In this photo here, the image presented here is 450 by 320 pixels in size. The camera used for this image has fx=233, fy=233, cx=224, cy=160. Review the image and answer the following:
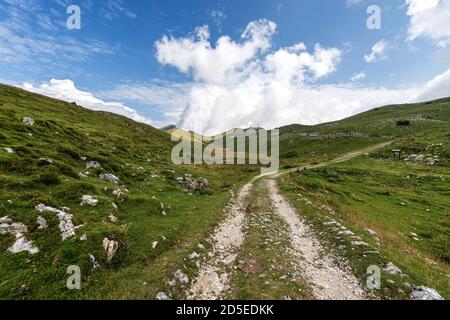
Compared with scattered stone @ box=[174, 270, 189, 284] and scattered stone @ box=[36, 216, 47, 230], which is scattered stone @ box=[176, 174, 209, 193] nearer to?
scattered stone @ box=[36, 216, 47, 230]

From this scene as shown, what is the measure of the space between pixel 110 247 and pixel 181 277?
4.16m

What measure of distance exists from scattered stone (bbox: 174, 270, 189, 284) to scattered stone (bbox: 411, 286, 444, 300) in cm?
966

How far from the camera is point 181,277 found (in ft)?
35.9

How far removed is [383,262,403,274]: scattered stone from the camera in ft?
37.1

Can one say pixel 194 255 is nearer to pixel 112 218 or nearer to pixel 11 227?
pixel 112 218

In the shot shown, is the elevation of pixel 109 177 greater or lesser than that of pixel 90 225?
greater

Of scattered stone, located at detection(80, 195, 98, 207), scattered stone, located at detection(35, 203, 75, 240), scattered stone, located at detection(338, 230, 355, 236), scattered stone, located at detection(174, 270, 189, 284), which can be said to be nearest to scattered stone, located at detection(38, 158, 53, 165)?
scattered stone, located at detection(80, 195, 98, 207)

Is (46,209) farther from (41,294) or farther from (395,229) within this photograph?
(395,229)

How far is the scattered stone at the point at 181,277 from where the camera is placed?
10770 millimetres

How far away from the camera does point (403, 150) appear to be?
61.5m

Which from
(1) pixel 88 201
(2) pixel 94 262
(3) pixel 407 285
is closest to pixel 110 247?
(2) pixel 94 262

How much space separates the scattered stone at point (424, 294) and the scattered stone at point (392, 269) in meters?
1.24

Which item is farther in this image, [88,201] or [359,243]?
[88,201]

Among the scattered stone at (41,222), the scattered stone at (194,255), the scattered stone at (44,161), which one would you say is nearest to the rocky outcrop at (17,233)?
the scattered stone at (41,222)
